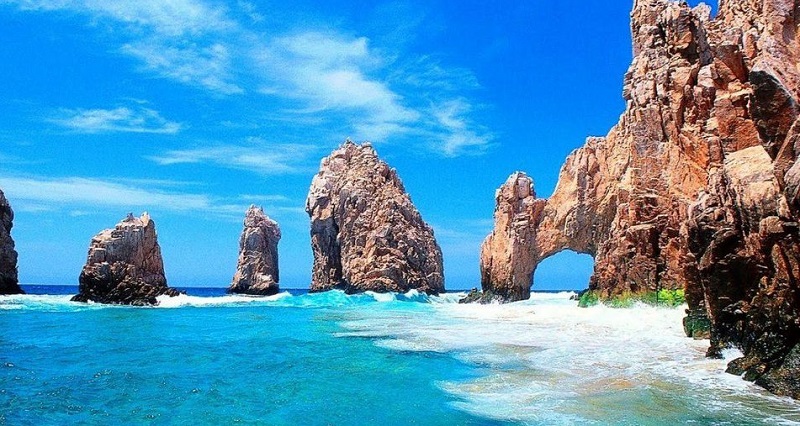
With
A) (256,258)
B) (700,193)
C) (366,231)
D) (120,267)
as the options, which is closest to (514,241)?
(366,231)

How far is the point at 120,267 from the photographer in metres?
53.4

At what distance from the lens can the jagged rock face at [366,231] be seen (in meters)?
74.1

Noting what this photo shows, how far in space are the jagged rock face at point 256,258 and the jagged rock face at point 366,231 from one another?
630 cm

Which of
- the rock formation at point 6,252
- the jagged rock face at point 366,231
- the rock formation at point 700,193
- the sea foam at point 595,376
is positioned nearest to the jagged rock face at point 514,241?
the rock formation at point 700,193

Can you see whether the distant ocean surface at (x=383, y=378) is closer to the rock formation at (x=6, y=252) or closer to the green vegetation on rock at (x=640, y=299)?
the green vegetation on rock at (x=640, y=299)

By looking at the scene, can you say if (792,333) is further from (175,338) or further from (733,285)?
(175,338)

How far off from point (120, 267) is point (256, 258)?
102 ft

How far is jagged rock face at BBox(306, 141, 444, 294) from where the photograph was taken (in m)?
74.1

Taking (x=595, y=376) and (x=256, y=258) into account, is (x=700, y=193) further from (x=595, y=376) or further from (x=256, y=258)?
(x=256, y=258)

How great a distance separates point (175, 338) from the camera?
2600 cm

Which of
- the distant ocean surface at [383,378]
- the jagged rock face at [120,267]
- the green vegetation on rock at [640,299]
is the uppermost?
the jagged rock face at [120,267]

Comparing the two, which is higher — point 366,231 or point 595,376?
point 366,231

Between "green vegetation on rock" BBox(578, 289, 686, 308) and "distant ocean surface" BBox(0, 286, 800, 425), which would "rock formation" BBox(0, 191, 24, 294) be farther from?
"green vegetation on rock" BBox(578, 289, 686, 308)

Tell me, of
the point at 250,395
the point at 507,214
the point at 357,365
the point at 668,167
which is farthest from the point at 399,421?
the point at 507,214
